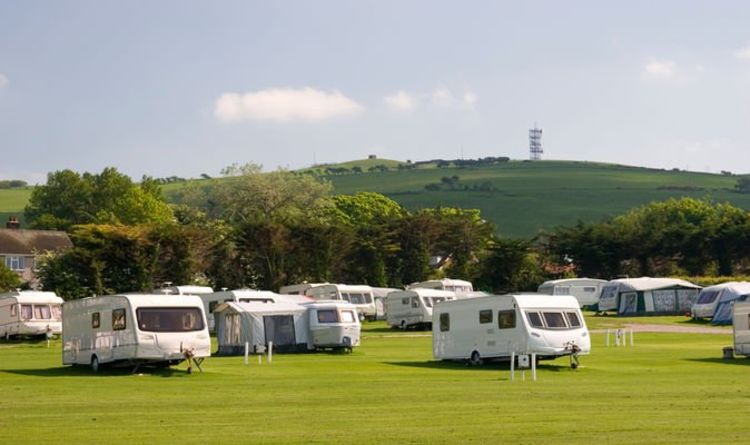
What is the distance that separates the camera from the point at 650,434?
2228 cm

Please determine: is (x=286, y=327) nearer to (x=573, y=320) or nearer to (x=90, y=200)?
(x=573, y=320)

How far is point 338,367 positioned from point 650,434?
22.1 metres

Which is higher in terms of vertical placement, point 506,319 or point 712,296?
point 712,296

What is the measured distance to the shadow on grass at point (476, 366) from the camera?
4197 centimetres

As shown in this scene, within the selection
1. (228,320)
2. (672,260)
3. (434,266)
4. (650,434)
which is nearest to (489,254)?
(434,266)

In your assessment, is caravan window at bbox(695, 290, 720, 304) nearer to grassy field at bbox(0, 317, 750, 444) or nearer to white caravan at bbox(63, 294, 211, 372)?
grassy field at bbox(0, 317, 750, 444)

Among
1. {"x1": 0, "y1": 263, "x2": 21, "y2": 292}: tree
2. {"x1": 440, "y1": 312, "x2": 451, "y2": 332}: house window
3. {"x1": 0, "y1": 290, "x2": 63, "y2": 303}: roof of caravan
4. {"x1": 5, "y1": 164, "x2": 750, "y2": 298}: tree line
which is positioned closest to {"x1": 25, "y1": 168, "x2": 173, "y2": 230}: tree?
{"x1": 5, "y1": 164, "x2": 750, "y2": 298}: tree line

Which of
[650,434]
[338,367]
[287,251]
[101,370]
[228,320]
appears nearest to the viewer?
[650,434]

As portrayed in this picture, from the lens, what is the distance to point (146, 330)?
126ft

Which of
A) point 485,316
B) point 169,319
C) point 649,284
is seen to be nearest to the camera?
point 169,319

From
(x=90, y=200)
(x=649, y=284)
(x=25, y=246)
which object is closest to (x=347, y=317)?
(x=649, y=284)

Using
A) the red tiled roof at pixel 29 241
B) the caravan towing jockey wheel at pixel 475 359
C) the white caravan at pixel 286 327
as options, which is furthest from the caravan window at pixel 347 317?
the red tiled roof at pixel 29 241

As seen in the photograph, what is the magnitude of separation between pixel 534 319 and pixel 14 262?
79758mm

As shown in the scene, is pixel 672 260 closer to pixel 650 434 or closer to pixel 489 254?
pixel 489 254
